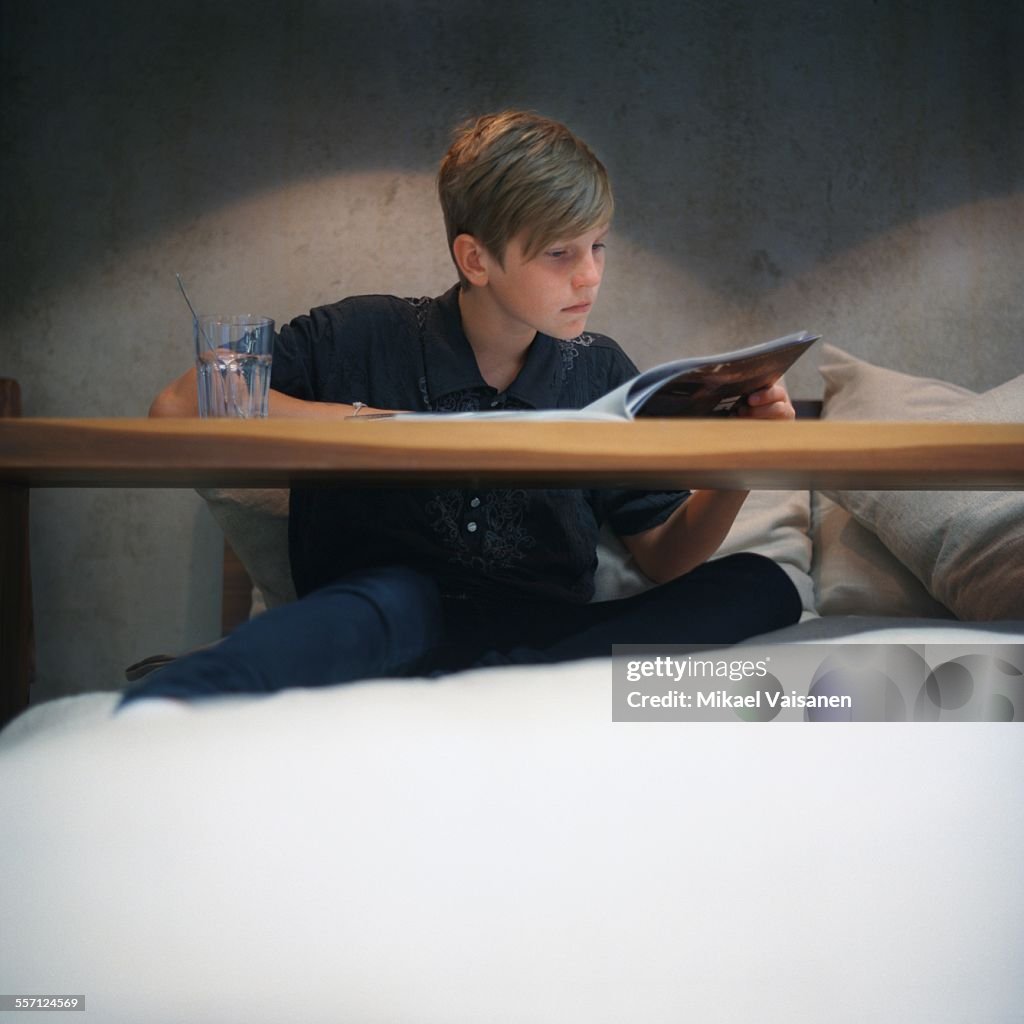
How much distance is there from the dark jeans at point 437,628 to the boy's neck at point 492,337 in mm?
333

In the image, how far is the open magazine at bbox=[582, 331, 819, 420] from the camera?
0.81 m

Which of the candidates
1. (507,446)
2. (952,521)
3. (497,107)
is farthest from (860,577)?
(497,107)

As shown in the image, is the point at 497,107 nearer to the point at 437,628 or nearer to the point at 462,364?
the point at 462,364

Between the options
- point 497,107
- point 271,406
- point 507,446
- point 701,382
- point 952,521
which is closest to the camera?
point 507,446

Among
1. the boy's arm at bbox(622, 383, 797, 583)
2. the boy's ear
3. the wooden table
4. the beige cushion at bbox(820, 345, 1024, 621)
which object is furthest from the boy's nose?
the wooden table

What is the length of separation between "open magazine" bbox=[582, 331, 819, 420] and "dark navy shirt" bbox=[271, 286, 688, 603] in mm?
449

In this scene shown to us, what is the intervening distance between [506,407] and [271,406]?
0.35 m

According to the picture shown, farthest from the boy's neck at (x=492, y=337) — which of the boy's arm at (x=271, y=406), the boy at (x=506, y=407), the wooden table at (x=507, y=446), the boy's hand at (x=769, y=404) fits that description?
Answer: the wooden table at (x=507, y=446)

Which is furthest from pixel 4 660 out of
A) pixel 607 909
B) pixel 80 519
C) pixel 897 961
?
pixel 80 519

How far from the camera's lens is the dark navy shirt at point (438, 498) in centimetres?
137

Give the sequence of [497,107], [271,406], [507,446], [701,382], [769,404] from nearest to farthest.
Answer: [507,446]
[701,382]
[769,404]
[271,406]
[497,107]

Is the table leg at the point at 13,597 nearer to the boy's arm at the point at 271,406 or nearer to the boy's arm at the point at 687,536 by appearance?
the boy's arm at the point at 271,406

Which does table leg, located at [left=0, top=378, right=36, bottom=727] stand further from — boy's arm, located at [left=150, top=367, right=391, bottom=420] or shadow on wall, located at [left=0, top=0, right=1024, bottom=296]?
shadow on wall, located at [left=0, top=0, right=1024, bottom=296]

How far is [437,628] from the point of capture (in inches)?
44.3
